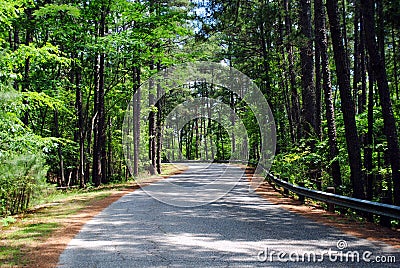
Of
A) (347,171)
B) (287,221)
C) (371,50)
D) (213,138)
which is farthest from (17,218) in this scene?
(213,138)

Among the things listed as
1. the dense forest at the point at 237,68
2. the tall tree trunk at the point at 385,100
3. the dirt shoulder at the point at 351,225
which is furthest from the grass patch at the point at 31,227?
→ the tall tree trunk at the point at 385,100

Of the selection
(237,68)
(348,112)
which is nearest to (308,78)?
(348,112)

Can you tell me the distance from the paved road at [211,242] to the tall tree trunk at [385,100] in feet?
8.42

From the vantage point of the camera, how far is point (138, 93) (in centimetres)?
2825

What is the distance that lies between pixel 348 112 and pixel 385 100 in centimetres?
164

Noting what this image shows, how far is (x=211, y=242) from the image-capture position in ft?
23.0

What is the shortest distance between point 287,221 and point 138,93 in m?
20.6

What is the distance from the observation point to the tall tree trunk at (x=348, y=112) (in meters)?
11.2

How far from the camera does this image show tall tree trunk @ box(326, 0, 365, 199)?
1118 centimetres

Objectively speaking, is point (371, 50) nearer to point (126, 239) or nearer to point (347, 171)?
point (126, 239)

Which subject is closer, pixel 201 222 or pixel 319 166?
pixel 201 222

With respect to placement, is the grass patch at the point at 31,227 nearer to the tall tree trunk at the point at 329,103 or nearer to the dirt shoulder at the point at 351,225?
the dirt shoulder at the point at 351,225

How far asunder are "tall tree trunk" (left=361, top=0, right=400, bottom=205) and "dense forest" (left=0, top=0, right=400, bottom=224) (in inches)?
1.0

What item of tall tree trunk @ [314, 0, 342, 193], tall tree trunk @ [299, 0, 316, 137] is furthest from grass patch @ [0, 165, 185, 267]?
tall tree trunk @ [299, 0, 316, 137]
